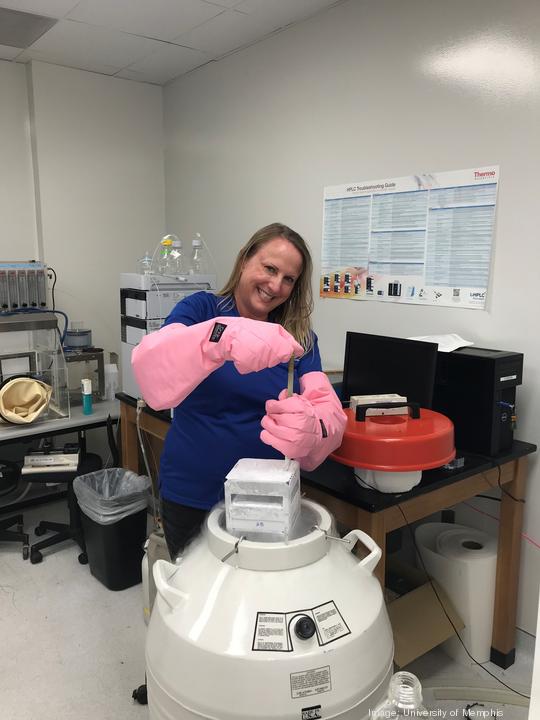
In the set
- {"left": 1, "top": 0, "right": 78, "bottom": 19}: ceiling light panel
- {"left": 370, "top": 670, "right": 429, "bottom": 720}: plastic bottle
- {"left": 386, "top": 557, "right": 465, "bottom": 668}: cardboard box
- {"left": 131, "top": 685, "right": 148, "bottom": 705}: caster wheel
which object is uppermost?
{"left": 1, "top": 0, "right": 78, "bottom": 19}: ceiling light panel

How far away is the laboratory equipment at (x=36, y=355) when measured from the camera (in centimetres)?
292

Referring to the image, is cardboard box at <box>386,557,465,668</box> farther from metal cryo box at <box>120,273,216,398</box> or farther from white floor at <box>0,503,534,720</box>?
metal cryo box at <box>120,273,216,398</box>

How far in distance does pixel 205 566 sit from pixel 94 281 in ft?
9.92

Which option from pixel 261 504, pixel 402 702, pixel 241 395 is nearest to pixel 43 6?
pixel 241 395

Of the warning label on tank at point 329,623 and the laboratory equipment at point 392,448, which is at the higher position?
the laboratory equipment at point 392,448

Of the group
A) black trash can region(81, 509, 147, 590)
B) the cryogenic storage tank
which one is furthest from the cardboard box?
black trash can region(81, 509, 147, 590)

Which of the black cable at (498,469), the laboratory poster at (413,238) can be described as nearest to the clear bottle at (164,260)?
the laboratory poster at (413,238)

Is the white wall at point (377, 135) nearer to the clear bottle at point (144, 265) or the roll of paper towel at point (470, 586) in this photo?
the roll of paper towel at point (470, 586)

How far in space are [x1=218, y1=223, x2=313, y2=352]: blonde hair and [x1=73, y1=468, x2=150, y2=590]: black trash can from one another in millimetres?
1351

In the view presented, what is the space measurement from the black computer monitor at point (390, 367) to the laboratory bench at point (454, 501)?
11.3 inches

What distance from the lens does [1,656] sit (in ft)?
6.85

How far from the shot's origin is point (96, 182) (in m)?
3.60

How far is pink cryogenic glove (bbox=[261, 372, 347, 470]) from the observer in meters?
1.20

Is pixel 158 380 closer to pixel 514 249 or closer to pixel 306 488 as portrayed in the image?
pixel 306 488
